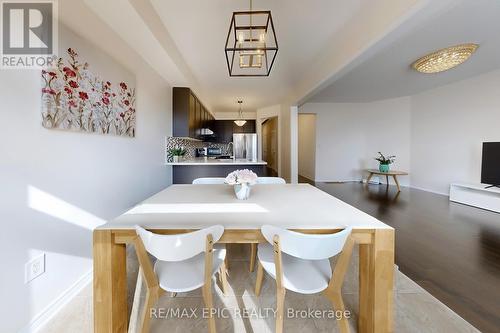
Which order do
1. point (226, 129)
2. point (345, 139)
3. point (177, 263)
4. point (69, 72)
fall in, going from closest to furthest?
point (177, 263) → point (69, 72) → point (345, 139) → point (226, 129)

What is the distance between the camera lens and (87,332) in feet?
4.31

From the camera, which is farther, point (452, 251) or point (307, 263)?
point (452, 251)

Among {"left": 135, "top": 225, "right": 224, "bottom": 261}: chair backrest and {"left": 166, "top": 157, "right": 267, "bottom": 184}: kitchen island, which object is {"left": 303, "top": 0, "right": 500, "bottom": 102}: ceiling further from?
{"left": 135, "top": 225, "right": 224, "bottom": 261}: chair backrest

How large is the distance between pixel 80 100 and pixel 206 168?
2327 mm

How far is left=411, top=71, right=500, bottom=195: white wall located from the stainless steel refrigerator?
14.9 ft

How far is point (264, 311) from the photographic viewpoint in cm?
149

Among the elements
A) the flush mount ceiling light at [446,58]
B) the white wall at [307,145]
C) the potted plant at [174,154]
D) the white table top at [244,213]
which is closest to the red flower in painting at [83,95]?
the white table top at [244,213]

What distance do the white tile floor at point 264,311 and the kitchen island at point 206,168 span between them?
2.15 metres

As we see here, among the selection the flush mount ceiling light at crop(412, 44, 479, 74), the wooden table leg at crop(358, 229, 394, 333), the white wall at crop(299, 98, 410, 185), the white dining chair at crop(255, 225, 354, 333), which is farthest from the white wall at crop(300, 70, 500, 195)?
the white dining chair at crop(255, 225, 354, 333)

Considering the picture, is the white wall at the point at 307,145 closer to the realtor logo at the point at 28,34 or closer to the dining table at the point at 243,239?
the dining table at the point at 243,239

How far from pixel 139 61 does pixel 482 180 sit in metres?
5.97

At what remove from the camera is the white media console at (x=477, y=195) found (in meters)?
3.67

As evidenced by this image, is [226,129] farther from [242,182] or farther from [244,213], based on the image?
[244,213]

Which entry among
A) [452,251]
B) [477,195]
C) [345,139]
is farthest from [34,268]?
[345,139]
